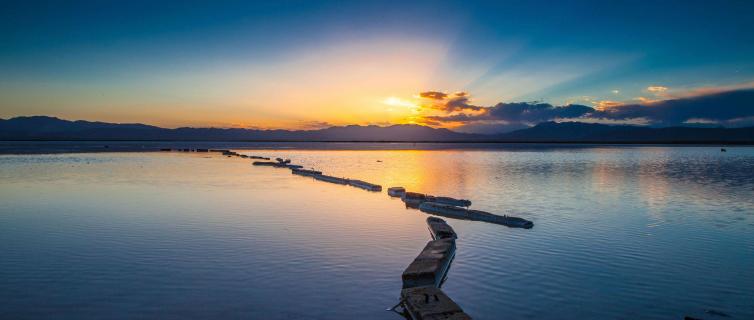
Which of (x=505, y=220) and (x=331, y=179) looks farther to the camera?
(x=331, y=179)

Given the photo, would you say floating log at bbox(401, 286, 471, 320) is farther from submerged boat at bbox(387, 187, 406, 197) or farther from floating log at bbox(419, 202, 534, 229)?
submerged boat at bbox(387, 187, 406, 197)

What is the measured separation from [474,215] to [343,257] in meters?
9.19

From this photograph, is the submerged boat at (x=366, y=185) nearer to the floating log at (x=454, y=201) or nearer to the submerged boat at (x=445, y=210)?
the floating log at (x=454, y=201)

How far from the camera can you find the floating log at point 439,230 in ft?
57.4

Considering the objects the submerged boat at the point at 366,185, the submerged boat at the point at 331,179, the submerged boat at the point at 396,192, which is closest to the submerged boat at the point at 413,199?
the submerged boat at the point at 396,192

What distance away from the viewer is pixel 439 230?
1808cm

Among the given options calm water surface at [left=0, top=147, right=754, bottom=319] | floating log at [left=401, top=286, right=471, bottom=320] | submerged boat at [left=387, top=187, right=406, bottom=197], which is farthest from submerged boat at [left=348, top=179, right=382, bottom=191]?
floating log at [left=401, top=286, right=471, bottom=320]

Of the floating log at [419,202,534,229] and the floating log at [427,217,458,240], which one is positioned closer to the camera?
the floating log at [427,217,458,240]

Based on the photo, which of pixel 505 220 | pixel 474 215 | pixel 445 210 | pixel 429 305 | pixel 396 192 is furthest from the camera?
pixel 396 192

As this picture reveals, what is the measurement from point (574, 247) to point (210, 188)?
1038 inches

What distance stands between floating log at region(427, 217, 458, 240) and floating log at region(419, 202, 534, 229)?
8.38ft

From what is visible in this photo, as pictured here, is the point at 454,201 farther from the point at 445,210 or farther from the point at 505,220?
the point at 505,220

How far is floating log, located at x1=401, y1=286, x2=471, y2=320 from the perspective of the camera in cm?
977

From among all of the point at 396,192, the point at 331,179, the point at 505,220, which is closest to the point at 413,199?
the point at 396,192
